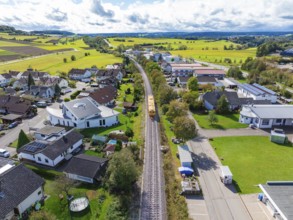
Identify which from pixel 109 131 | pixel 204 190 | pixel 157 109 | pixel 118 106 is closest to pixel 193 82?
pixel 157 109

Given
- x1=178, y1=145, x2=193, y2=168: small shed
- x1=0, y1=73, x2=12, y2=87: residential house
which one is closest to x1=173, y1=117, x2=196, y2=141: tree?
x1=178, y1=145, x2=193, y2=168: small shed

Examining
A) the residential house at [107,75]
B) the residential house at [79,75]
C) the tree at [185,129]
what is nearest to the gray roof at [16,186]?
the tree at [185,129]

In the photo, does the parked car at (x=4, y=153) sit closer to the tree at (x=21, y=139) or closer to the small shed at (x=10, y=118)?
the tree at (x=21, y=139)

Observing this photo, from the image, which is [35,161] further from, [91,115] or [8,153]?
[91,115]

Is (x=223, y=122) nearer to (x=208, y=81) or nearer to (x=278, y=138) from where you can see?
(x=278, y=138)

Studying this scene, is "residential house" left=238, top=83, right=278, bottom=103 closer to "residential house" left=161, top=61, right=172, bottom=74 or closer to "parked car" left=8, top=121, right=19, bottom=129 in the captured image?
"residential house" left=161, top=61, right=172, bottom=74

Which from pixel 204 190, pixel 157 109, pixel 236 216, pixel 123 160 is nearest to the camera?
pixel 236 216

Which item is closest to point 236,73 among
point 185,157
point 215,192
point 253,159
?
point 253,159
